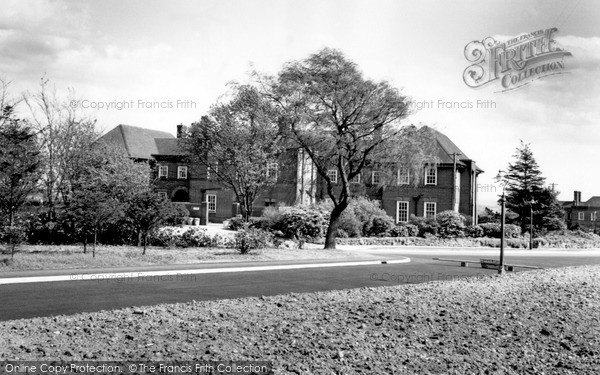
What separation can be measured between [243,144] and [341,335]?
31.6 meters

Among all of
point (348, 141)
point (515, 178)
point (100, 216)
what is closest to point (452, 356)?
point (100, 216)

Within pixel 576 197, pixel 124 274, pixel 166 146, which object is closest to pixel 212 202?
pixel 166 146

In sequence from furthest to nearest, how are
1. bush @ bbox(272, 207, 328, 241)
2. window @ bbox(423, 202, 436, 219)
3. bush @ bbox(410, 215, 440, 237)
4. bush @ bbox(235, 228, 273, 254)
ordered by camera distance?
window @ bbox(423, 202, 436, 219) → bush @ bbox(410, 215, 440, 237) → bush @ bbox(272, 207, 328, 241) → bush @ bbox(235, 228, 273, 254)

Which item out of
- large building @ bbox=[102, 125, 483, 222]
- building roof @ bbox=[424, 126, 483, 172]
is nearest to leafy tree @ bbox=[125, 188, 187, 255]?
large building @ bbox=[102, 125, 483, 222]

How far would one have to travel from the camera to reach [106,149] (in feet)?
123

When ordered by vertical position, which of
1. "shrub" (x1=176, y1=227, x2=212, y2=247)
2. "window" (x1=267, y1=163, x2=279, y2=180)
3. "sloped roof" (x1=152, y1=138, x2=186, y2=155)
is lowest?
"shrub" (x1=176, y1=227, x2=212, y2=247)

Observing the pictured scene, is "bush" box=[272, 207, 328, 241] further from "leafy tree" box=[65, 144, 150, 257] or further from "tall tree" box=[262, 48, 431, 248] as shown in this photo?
"leafy tree" box=[65, 144, 150, 257]

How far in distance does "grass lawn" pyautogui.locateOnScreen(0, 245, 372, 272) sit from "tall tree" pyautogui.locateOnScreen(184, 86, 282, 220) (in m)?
15.5

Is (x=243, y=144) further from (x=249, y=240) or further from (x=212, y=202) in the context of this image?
(x=249, y=240)

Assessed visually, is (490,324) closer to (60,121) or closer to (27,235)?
(27,235)

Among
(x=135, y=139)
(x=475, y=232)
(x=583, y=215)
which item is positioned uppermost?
(x=135, y=139)

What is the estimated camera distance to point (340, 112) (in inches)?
998

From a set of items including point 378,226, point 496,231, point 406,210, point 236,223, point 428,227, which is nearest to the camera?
point 378,226

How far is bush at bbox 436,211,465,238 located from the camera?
39.2m
